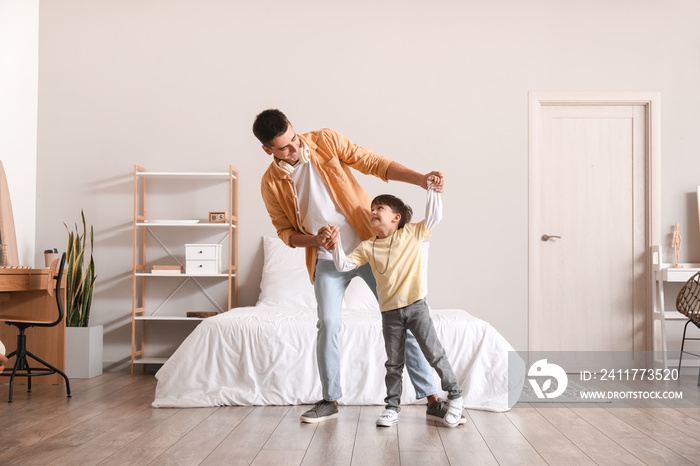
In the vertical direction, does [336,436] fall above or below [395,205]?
below

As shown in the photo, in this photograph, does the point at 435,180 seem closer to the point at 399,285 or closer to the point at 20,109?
the point at 399,285

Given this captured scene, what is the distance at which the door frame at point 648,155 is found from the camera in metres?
4.58

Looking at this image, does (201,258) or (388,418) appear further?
(201,258)

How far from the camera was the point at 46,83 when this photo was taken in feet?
15.4

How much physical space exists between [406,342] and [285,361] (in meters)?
0.80

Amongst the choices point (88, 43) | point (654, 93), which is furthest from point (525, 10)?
point (88, 43)

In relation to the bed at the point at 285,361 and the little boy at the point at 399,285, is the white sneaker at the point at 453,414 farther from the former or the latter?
the bed at the point at 285,361

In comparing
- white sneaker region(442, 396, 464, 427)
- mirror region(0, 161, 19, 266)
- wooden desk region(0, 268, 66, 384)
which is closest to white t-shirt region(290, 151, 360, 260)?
white sneaker region(442, 396, 464, 427)

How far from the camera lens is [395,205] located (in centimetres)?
273

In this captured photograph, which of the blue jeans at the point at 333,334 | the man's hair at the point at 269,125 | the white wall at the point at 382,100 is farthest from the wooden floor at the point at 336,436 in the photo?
the white wall at the point at 382,100

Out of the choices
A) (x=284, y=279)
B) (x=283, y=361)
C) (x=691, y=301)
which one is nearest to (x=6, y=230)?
(x=284, y=279)

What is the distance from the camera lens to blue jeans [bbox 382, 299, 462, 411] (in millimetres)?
2717

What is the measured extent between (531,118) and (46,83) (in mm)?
3449

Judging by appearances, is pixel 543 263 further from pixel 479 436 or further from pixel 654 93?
pixel 479 436
